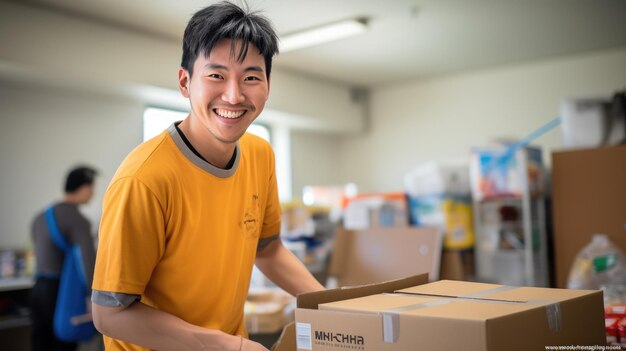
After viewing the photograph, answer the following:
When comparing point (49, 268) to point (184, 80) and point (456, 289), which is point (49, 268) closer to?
point (184, 80)

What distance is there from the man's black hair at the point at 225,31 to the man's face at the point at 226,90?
0.01 metres

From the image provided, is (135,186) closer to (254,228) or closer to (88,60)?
(254,228)

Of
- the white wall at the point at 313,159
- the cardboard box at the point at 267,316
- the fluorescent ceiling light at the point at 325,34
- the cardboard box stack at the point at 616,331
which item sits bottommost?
the cardboard box at the point at 267,316

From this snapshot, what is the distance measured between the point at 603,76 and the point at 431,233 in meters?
3.79

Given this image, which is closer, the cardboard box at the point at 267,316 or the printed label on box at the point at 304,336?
the printed label on box at the point at 304,336

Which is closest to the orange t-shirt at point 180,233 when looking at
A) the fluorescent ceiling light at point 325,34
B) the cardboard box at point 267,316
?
the cardboard box at point 267,316

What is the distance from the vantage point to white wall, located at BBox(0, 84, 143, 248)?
179 inches

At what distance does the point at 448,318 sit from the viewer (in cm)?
83

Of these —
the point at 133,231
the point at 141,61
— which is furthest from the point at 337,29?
the point at 133,231

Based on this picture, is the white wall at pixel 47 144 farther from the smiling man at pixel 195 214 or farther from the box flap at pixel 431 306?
the box flap at pixel 431 306

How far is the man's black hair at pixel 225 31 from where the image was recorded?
3.83ft

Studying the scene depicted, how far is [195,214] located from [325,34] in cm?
381

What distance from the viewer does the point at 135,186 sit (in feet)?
3.56

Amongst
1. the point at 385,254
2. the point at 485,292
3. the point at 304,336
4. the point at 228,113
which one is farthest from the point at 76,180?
the point at 485,292
